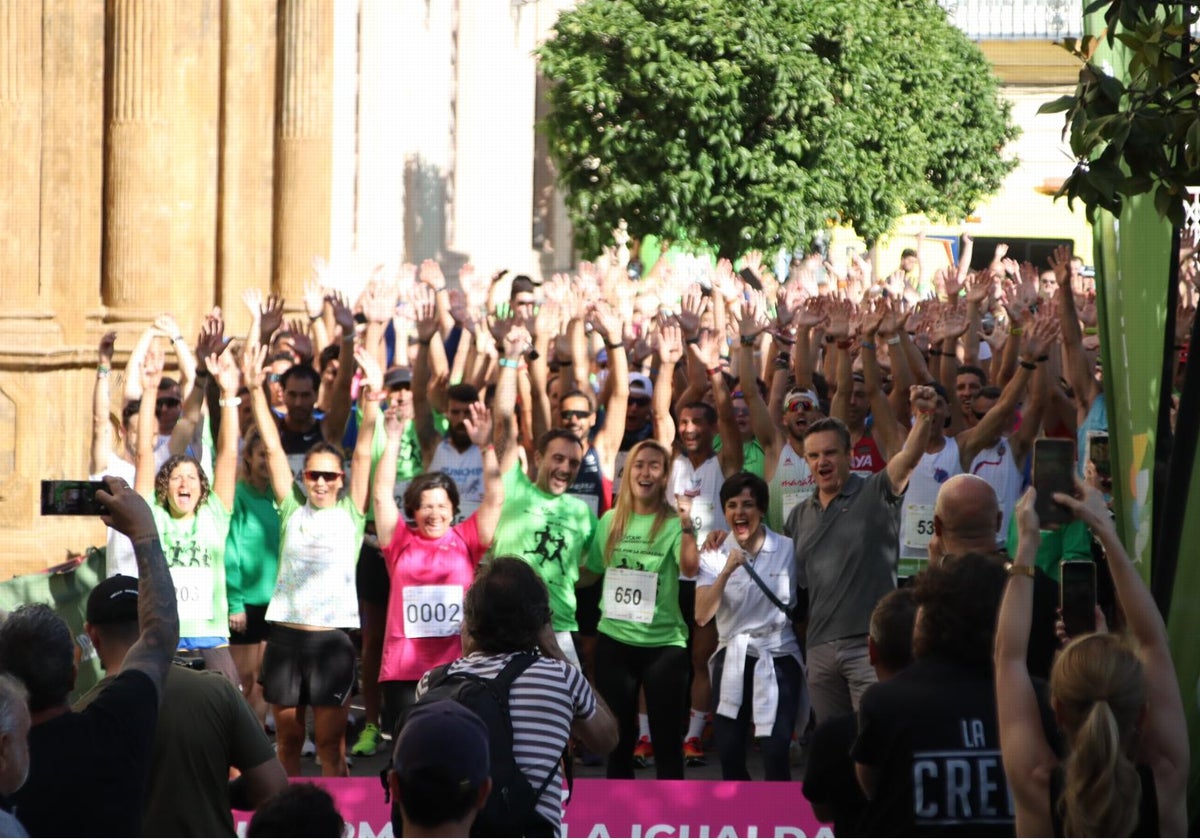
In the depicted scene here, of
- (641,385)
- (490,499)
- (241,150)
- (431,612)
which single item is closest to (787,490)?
(490,499)

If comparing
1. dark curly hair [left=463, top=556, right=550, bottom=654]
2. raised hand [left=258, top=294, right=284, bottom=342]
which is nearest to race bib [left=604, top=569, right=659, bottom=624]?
dark curly hair [left=463, top=556, right=550, bottom=654]

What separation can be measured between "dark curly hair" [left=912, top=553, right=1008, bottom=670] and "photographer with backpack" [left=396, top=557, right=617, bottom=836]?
975 millimetres

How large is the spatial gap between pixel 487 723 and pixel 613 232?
20.2m

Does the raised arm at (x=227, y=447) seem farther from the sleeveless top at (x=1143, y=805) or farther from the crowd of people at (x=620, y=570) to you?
the sleeveless top at (x=1143, y=805)

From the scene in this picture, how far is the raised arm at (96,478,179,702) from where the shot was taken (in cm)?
481

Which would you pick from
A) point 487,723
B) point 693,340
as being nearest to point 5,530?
point 693,340

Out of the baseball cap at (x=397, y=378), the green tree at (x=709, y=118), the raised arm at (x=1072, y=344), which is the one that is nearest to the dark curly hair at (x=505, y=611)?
the raised arm at (x=1072, y=344)

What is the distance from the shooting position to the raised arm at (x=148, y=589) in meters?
4.81

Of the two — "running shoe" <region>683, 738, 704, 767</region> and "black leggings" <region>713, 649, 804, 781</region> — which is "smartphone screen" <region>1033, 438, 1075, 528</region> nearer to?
"black leggings" <region>713, 649, 804, 781</region>

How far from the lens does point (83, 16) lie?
49.7 feet

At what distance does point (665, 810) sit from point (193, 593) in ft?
8.60

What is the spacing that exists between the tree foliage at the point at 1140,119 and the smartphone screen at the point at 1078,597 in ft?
4.66

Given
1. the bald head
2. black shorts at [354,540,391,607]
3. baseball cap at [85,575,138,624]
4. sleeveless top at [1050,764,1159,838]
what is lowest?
black shorts at [354,540,391,607]

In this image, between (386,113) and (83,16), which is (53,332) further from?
(386,113)
